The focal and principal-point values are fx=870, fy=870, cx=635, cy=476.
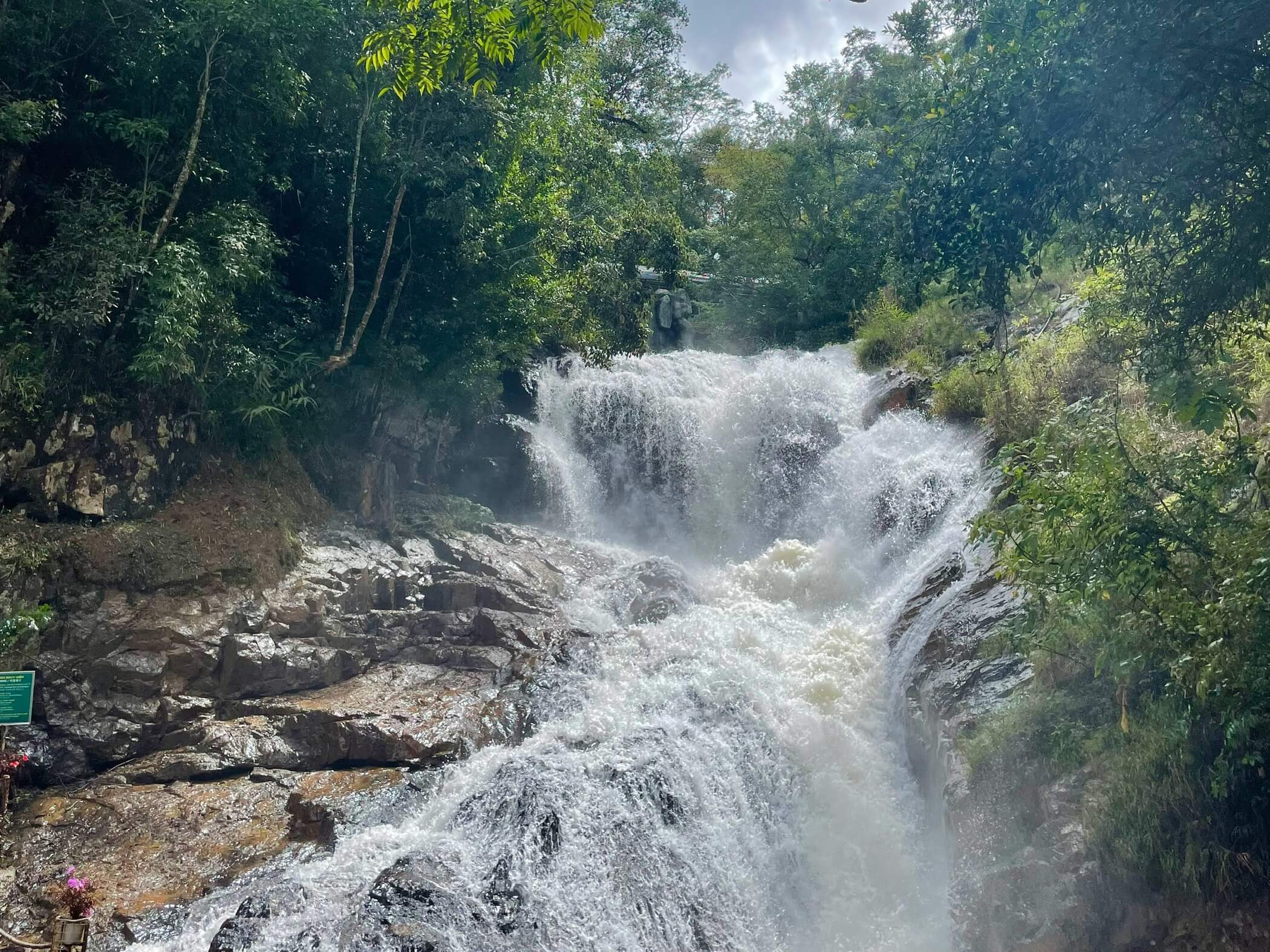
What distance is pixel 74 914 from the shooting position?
17.6 ft

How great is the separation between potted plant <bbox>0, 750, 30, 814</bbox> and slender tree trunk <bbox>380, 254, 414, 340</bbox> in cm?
747

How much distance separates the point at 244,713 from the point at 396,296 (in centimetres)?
668

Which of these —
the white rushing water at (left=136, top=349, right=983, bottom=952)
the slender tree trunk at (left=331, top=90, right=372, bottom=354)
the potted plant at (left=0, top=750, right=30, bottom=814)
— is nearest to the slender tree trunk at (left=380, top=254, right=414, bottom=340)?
the slender tree trunk at (left=331, top=90, right=372, bottom=354)

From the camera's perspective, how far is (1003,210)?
17.5 ft

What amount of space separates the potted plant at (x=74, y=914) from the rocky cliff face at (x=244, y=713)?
0.14 metres

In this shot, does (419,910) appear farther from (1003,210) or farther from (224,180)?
(224,180)

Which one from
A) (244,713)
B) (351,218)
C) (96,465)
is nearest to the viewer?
(244,713)

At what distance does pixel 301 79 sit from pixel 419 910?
9026 mm

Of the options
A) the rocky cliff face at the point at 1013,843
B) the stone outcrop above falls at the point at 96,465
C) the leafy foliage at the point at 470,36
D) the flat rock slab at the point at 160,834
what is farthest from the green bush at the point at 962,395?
the stone outcrop above falls at the point at 96,465

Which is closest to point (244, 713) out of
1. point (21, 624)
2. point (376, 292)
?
point (21, 624)

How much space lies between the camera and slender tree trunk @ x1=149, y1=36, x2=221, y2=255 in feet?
30.1

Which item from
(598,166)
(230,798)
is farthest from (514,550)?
(598,166)

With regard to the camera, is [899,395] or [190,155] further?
[899,395]

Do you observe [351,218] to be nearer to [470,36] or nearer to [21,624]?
[21,624]
